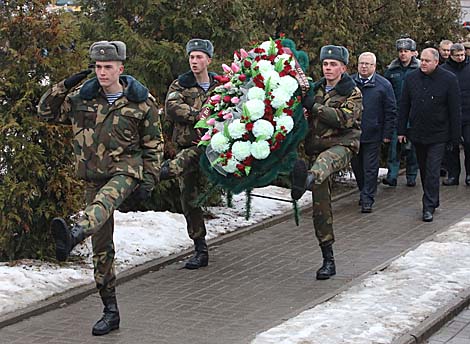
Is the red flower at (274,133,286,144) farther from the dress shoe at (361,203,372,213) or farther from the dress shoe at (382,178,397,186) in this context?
the dress shoe at (382,178,397,186)

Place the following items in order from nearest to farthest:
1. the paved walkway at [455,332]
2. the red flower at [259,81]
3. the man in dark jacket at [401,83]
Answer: the paved walkway at [455,332], the red flower at [259,81], the man in dark jacket at [401,83]

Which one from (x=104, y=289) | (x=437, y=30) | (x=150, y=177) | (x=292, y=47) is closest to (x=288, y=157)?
(x=292, y=47)

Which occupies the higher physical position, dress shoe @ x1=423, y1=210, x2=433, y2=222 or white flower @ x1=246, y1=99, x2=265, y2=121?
white flower @ x1=246, y1=99, x2=265, y2=121

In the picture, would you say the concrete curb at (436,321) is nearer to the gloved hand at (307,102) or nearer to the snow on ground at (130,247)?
the gloved hand at (307,102)

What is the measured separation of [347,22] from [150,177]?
7154 millimetres

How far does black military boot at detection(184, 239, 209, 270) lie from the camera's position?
9156 mm

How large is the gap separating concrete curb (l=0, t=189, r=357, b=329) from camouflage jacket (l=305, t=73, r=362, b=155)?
6.11ft

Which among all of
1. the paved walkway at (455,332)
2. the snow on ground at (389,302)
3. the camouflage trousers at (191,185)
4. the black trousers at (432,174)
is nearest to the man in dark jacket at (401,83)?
the black trousers at (432,174)

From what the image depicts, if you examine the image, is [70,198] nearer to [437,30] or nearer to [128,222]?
[128,222]

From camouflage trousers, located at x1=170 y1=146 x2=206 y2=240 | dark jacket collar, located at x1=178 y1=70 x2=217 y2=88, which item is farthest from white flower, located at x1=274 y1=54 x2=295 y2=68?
camouflage trousers, located at x1=170 y1=146 x2=206 y2=240

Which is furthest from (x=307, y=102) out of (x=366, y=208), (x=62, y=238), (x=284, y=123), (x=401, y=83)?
(x=401, y=83)

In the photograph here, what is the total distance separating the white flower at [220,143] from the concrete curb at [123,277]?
1489mm

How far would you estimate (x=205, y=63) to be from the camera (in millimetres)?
9039

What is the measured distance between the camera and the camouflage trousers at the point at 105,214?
264 inches
